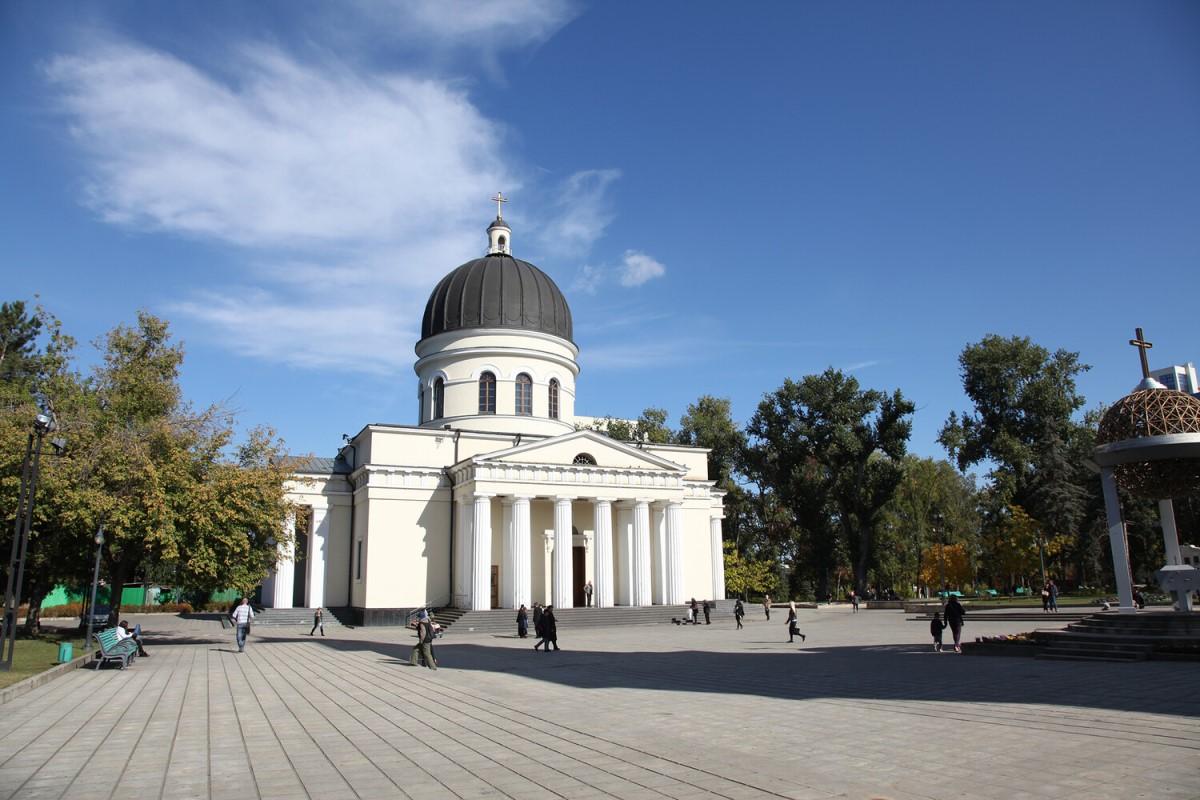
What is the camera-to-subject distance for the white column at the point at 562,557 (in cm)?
3481

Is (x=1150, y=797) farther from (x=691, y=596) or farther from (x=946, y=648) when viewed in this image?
(x=691, y=596)

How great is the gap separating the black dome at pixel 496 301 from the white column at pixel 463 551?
406 inches

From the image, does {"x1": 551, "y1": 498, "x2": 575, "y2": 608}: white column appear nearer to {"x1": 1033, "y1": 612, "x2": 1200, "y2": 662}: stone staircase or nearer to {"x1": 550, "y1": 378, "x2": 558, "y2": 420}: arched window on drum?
{"x1": 550, "y1": 378, "x2": 558, "y2": 420}: arched window on drum

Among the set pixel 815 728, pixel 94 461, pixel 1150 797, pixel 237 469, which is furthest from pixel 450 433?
pixel 1150 797

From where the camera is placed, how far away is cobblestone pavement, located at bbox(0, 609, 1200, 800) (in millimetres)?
6973

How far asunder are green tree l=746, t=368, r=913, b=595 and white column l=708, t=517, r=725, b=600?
12.3 metres

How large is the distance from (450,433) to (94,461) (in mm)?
16968

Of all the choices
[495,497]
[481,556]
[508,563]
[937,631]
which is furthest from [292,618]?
[937,631]

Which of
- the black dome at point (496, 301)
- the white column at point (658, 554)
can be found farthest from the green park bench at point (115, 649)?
the black dome at point (496, 301)

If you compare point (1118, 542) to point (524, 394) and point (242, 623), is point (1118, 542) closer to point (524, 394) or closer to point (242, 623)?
point (242, 623)

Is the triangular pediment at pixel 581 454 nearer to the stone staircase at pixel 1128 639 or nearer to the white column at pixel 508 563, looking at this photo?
the white column at pixel 508 563

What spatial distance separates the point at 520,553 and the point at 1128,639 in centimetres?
2319

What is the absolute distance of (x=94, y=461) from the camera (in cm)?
2328

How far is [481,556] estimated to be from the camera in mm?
33875
